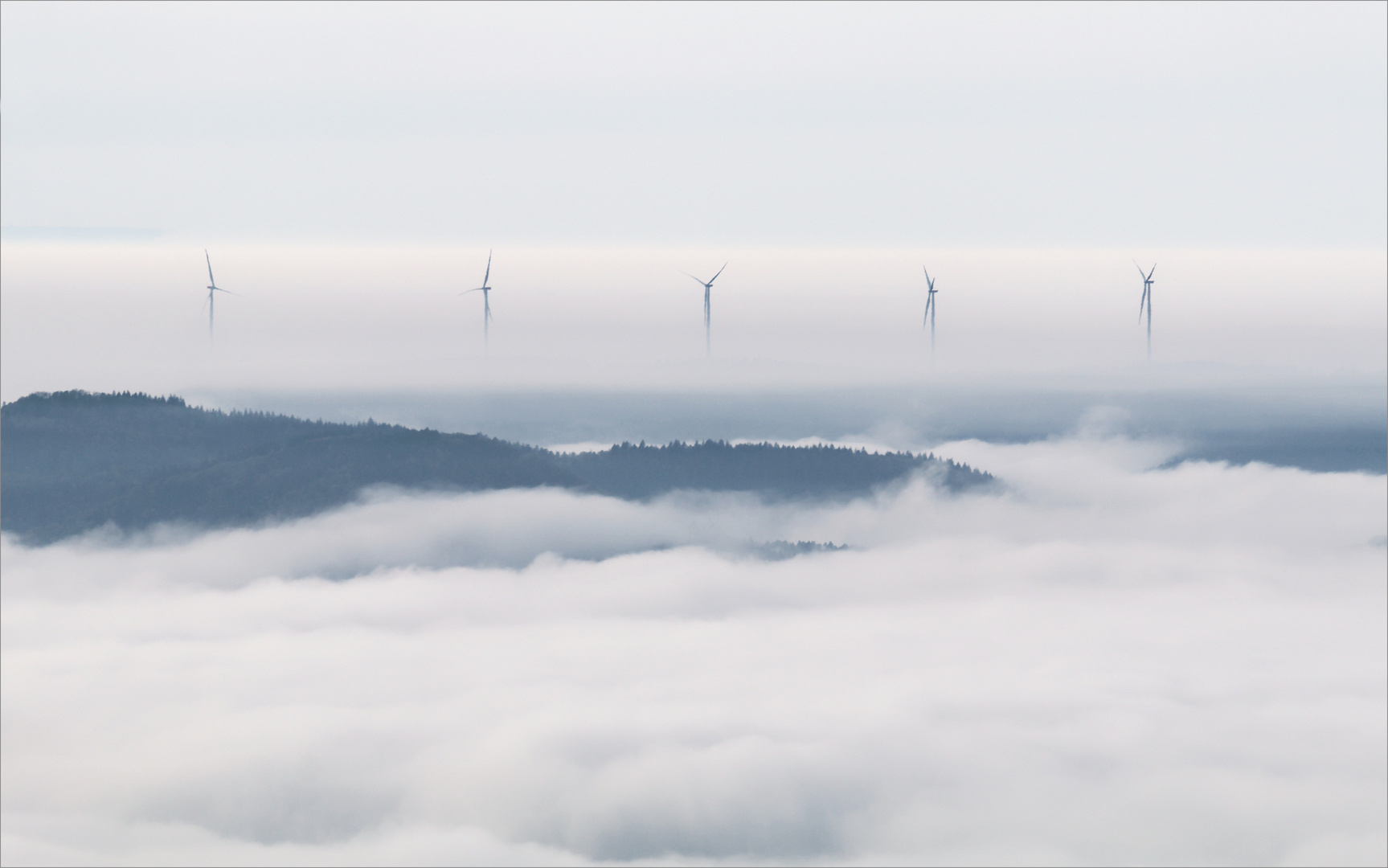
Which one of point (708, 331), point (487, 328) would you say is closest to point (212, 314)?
point (487, 328)

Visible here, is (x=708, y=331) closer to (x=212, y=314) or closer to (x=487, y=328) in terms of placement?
(x=487, y=328)
